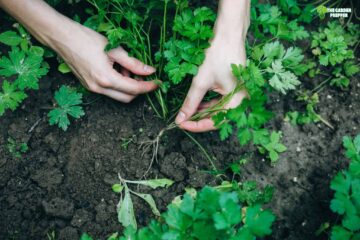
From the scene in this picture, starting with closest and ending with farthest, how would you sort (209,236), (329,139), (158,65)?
(209,236) → (158,65) → (329,139)

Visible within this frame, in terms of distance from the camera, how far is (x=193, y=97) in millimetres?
1988

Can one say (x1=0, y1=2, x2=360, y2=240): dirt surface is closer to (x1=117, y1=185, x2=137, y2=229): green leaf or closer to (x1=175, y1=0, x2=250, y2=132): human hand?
(x1=117, y1=185, x2=137, y2=229): green leaf

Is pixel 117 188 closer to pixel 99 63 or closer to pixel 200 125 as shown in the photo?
pixel 200 125

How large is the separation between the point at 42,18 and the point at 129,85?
659 mm

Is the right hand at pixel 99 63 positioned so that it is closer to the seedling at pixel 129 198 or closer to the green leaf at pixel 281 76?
the seedling at pixel 129 198

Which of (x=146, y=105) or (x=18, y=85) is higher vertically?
(x=18, y=85)

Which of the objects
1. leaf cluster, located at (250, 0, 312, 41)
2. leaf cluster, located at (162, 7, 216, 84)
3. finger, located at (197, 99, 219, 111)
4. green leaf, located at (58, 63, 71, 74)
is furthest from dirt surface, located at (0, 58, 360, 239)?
leaf cluster, located at (250, 0, 312, 41)

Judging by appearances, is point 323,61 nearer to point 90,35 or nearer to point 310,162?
point 310,162

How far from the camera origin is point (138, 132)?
2.28 meters

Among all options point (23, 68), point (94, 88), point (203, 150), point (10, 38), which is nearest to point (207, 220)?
point (203, 150)

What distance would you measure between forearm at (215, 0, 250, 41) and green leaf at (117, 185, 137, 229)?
3.63 ft

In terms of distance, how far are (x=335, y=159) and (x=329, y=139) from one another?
14 centimetres

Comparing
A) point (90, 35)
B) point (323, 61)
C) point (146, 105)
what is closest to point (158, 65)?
point (146, 105)

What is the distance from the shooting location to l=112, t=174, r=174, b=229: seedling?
6.80ft
